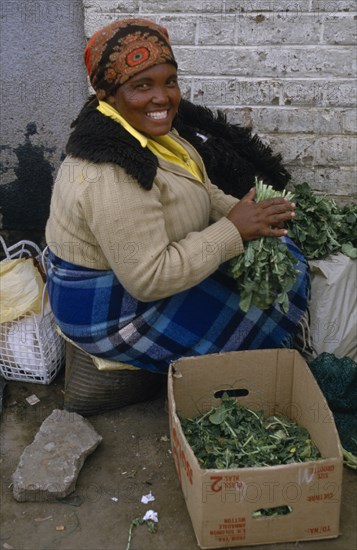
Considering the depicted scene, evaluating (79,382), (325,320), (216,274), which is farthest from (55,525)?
(325,320)

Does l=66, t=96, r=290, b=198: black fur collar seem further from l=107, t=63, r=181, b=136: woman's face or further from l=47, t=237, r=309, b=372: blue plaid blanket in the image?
l=107, t=63, r=181, b=136: woman's face

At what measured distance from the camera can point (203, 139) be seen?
3334 mm

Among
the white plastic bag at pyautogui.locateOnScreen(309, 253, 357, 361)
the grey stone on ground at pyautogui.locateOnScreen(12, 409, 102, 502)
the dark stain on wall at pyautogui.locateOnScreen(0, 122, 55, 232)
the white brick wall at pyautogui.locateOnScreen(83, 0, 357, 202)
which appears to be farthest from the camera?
the dark stain on wall at pyautogui.locateOnScreen(0, 122, 55, 232)

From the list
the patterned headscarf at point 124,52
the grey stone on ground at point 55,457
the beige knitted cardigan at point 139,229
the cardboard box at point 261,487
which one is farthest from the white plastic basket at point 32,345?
the patterned headscarf at point 124,52

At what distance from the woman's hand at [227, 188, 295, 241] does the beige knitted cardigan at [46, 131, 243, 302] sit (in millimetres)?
44

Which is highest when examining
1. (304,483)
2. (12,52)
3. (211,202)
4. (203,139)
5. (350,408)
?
(12,52)

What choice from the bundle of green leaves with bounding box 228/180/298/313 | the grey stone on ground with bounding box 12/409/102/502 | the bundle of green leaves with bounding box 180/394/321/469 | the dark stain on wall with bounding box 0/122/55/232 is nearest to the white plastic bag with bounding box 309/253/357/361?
the bundle of green leaves with bounding box 228/180/298/313

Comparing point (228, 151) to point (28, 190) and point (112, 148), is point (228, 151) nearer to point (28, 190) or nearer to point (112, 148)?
point (112, 148)

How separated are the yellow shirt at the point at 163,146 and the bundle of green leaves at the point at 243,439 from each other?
1035 mm

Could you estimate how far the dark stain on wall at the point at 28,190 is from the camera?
4043 millimetres

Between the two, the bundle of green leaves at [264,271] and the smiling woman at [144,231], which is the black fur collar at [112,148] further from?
the bundle of green leaves at [264,271]

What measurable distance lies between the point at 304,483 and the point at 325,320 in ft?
3.61

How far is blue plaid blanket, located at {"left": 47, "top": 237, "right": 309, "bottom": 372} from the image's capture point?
2914 millimetres

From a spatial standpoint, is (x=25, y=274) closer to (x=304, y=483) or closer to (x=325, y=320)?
(x=325, y=320)
